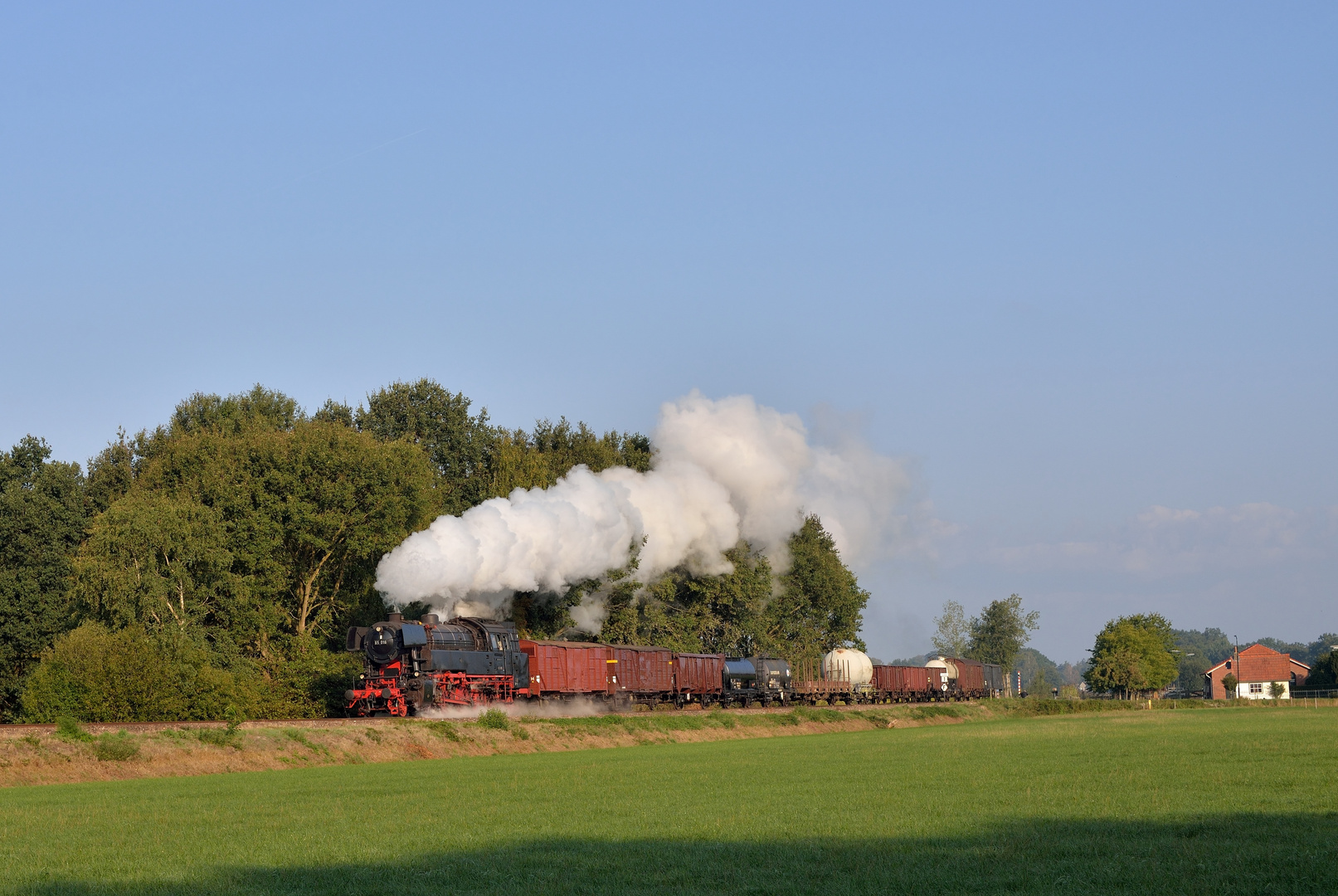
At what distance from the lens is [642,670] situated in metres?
62.7

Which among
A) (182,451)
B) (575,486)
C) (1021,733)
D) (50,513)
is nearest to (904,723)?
(1021,733)

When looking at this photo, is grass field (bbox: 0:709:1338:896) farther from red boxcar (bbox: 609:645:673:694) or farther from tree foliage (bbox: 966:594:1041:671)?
tree foliage (bbox: 966:594:1041:671)

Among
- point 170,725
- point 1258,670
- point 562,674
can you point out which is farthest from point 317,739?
point 1258,670

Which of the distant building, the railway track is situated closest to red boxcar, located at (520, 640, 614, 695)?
the railway track

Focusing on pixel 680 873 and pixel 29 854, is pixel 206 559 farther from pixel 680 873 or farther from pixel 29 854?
pixel 680 873

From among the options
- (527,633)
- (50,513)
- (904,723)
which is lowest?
(904,723)

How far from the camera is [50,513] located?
65.8m

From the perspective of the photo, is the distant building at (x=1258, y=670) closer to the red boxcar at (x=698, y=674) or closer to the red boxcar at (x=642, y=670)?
the red boxcar at (x=698, y=674)

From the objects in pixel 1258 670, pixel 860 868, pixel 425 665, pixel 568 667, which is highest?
pixel 425 665

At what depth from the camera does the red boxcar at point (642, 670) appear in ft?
199

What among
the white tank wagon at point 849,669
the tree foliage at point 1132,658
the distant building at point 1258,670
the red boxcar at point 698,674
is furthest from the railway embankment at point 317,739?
the distant building at point 1258,670

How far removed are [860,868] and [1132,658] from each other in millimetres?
122924

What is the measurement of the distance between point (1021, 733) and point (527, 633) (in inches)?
1106

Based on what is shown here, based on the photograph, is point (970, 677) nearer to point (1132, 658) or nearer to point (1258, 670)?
point (1132, 658)
